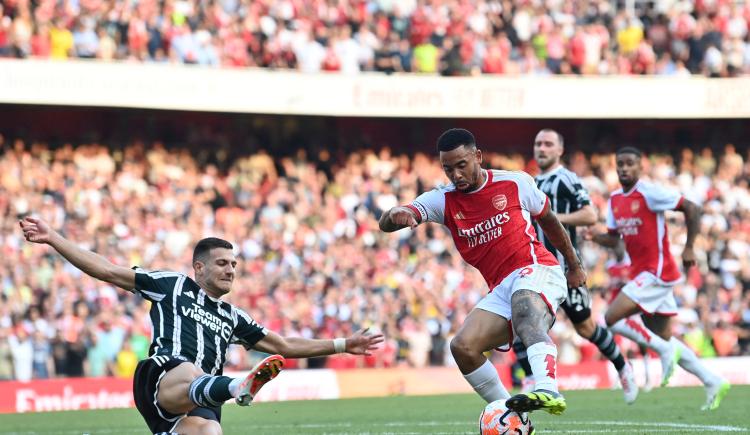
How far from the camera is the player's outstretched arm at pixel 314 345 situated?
865cm

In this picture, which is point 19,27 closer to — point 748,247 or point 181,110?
point 181,110

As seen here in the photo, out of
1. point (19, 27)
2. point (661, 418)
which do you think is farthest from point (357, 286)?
point (661, 418)

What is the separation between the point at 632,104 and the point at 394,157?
18.2 ft

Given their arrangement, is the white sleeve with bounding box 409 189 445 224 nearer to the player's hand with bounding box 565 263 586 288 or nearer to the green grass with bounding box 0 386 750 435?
the player's hand with bounding box 565 263 586 288

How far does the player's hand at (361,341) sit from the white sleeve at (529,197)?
4.97 feet

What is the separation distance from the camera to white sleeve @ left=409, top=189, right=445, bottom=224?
29.9ft

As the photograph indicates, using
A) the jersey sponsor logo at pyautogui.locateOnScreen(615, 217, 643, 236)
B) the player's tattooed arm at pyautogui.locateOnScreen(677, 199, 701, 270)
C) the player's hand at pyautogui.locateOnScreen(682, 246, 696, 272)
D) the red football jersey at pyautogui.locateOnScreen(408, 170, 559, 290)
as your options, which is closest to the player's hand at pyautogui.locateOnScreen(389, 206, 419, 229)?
the red football jersey at pyautogui.locateOnScreen(408, 170, 559, 290)

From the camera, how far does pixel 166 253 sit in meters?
22.9

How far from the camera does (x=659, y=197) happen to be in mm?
13859

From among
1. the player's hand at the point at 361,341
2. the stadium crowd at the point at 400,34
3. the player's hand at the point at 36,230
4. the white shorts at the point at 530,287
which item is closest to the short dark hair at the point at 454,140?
the white shorts at the point at 530,287

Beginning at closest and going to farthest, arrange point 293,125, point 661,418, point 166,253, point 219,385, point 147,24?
point 219,385 → point 661,418 → point 166,253 → point 147,24 → point 293,125

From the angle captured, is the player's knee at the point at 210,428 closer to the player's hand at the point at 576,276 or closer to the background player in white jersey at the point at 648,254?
the player's hand at the point at 576,276

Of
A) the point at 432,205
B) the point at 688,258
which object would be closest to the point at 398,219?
the point at 432,205

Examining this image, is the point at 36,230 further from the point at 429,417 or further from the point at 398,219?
the point at 429,417
